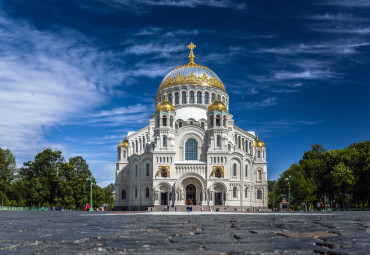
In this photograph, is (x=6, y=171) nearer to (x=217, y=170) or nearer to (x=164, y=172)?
(x=164, y=172)

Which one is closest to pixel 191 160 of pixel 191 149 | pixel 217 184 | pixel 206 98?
pixel 191 149

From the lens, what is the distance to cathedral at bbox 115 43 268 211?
4962 cm

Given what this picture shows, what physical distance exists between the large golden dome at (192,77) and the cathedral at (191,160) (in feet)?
0.59

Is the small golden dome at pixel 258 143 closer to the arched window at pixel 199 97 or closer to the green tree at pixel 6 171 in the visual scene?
the arched window at pixel 199 97

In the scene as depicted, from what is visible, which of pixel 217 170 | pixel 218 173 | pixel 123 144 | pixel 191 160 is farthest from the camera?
pixel 123 144

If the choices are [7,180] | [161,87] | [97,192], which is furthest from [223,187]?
[7,180]

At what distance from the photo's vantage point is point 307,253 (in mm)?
4570

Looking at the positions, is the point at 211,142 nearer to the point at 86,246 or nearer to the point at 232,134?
the point at 232,134

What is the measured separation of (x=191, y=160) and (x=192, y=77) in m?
16.4

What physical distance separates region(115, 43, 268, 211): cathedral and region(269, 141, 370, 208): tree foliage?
6.51m

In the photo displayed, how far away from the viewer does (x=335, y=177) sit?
47.1 metres

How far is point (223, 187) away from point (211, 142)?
636 cm

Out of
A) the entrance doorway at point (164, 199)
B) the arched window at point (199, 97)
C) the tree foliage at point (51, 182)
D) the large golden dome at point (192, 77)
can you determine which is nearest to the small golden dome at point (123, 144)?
the tree foliage at point (51, 182)

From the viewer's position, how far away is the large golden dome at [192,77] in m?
62.6
